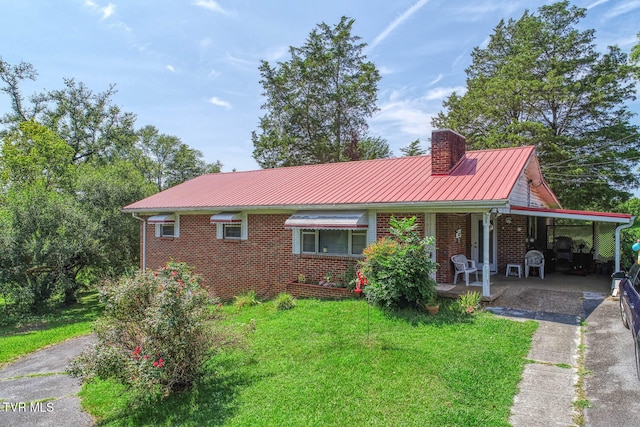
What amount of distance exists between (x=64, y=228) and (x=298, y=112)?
2084 cm

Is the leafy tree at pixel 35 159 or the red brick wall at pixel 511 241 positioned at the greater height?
the leafy tree at pixel 35 159

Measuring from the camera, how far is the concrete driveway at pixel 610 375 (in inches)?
168

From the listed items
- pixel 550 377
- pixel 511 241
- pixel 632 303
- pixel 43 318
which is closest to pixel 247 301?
pixel 43 318

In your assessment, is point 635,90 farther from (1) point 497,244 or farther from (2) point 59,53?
(2) point 59,53

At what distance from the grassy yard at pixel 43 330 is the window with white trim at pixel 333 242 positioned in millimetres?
6345

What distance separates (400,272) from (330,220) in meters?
3.00

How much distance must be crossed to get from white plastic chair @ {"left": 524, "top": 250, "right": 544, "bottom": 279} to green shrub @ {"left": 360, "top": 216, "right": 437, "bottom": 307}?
18.3ft

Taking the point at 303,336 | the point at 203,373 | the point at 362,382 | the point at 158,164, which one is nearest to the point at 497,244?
the point at 303,336

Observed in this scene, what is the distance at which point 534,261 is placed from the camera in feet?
40.4

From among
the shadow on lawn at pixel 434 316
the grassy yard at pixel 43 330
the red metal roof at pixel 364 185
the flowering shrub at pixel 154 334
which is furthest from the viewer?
the grassy yard at pixel 43 330

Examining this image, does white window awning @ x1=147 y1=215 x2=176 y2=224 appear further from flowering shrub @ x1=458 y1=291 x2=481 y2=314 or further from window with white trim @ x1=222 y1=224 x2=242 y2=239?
flowering shrub @ x1=458 y1=291 x2=481 y2=314

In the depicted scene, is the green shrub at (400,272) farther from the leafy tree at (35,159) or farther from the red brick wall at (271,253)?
the leafy tree at (35,159)

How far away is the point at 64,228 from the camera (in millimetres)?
14273

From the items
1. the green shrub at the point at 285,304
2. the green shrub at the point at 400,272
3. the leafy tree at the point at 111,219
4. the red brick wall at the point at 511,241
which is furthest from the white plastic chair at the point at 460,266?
the leafy tree at the point at 111,219
